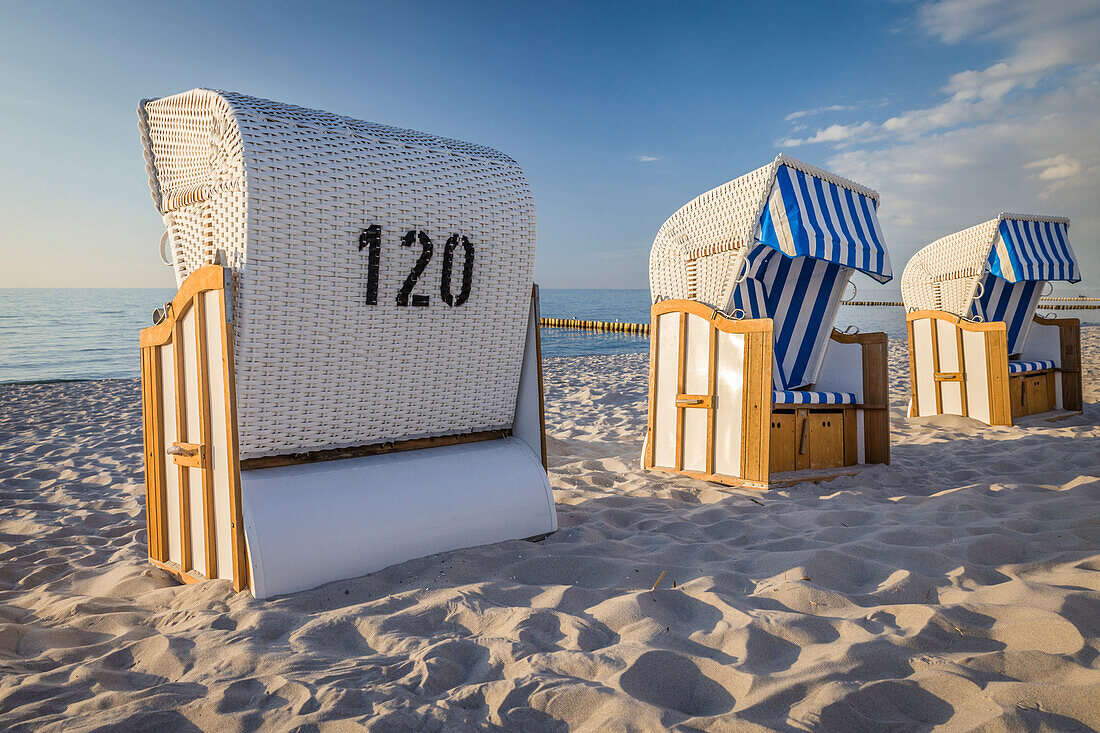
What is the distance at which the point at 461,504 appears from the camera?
301 centimetres

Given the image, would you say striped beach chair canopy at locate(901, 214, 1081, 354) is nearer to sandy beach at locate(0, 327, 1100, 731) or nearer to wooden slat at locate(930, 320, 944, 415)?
wooden slat at locate(930, 320, 944, 415)

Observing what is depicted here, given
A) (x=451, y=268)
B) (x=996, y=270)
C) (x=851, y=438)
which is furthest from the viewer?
(x=996, y=270)

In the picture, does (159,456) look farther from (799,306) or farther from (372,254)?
(799,306)

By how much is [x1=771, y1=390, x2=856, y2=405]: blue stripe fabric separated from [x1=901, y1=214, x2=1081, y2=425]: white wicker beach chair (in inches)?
111

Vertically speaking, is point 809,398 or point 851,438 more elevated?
point 809,398

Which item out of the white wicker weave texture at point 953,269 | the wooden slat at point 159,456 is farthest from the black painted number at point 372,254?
the white wicker weave texture at point 953,269

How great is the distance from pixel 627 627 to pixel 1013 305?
8.30 metres

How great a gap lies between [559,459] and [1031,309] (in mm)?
6772

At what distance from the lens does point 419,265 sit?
290 cm

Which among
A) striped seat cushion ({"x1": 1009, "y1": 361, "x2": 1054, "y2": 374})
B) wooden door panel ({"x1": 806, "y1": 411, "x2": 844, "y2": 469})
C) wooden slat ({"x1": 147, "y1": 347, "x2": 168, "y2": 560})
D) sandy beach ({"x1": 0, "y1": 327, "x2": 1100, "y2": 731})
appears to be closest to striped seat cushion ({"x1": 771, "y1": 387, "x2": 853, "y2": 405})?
wooden door panel ({"x1": 806, "y1": 411, "x2": 844, "y2": 469})

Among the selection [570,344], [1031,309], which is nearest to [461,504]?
[1031,309]

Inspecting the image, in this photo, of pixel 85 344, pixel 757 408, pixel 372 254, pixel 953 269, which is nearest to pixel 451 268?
pixel 372 254

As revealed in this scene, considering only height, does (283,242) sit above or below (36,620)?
above

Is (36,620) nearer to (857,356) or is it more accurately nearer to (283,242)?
(283,242)
